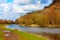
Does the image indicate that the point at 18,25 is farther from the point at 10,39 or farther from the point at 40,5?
the point at 40,5

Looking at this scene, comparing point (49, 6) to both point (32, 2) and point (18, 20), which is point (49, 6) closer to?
point (32, 2)

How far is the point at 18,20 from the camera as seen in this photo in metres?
2.02

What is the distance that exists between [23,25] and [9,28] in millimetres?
197

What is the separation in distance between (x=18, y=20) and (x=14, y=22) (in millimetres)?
62

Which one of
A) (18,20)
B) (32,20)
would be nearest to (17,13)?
(18,20)

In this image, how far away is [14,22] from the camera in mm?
2010

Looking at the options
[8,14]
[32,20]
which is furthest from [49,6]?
[8,14]

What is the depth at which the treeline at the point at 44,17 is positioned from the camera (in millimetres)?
1971

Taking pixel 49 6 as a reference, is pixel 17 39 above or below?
below

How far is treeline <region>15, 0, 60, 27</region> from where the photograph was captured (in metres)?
1.97

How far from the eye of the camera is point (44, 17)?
1.99 metres

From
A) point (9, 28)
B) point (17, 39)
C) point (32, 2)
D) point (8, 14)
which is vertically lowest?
point (17, 39)

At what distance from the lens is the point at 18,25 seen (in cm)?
201

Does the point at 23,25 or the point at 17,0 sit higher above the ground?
the point at 17,0
